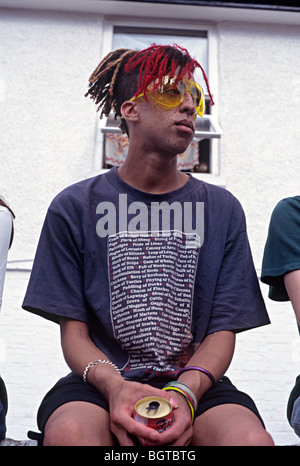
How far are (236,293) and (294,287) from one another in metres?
0.23

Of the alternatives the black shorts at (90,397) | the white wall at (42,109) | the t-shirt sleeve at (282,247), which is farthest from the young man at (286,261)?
the white wall at (42,109)

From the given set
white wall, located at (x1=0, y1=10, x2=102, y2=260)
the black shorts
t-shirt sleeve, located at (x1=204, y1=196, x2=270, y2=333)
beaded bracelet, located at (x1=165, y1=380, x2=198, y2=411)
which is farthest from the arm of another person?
white wall, located at (x1=0, y1=10, x2=102, y2=260)

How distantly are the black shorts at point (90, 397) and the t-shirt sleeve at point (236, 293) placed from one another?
25 centimetres

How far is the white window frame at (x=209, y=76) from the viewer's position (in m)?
5.08

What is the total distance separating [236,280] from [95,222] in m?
0.63

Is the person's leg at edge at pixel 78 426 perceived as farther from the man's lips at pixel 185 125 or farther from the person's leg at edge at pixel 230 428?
the man's lips at pixel 185 125

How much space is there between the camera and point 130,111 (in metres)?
2.42

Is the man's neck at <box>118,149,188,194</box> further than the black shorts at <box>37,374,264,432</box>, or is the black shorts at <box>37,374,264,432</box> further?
the man's neck at <box>118,149,188,194</box>

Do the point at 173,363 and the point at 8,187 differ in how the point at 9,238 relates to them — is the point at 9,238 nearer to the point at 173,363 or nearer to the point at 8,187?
the point at 173,363

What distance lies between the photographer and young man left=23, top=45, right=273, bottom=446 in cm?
170

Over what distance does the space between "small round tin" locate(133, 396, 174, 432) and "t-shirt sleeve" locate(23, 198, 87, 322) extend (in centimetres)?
54

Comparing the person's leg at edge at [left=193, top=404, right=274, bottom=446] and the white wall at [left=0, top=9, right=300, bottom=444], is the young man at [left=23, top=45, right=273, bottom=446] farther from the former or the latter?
the white wall at [left=0, top=9, right=300, bottom=444]

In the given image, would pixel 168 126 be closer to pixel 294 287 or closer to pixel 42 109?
pixel 294 287

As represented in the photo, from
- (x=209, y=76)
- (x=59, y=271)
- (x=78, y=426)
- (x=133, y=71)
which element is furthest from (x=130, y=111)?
(x=209, y=76)
